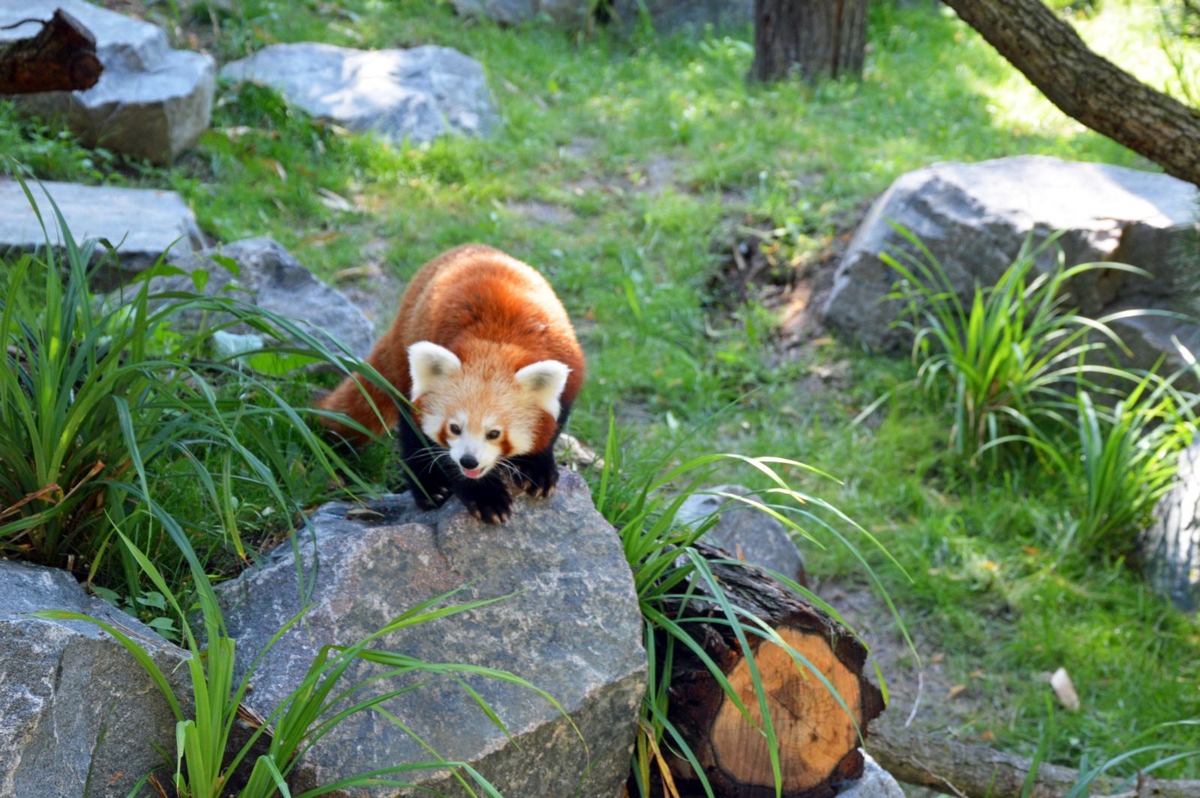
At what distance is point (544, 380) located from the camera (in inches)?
109

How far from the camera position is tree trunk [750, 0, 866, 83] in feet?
25.7

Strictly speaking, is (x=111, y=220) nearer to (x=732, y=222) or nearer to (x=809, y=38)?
(x=732, y=222)

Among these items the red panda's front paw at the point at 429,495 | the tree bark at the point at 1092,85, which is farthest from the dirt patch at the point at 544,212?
the red panda's front paw at the point at 429,495

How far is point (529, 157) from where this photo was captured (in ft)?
22.5

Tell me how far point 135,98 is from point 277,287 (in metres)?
2.02

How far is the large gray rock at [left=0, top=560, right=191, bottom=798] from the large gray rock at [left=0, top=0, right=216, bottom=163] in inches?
165

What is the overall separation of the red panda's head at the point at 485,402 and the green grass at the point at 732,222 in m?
0.55

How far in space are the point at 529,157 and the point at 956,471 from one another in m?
3.49

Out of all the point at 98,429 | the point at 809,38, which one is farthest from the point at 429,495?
the point at 809,38

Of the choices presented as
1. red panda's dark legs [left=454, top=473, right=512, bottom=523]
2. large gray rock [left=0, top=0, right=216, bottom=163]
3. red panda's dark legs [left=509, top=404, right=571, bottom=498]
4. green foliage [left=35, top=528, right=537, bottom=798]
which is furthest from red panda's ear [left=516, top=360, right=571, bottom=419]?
large gray rock [left=0, top=0, right=216, bottom=163]

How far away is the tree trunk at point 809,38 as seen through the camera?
7824 mm

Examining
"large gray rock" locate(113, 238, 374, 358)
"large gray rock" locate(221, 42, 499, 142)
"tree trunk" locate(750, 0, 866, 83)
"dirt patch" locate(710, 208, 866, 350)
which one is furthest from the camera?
"tree trunk" locate(750, 0, 866, 83)

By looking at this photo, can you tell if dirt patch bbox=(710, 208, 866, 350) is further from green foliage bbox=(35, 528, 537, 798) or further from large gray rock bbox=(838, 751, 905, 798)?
green foliage bbox=(35, 528, 537, 798)

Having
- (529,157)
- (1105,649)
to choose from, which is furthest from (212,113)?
(1105,649)
